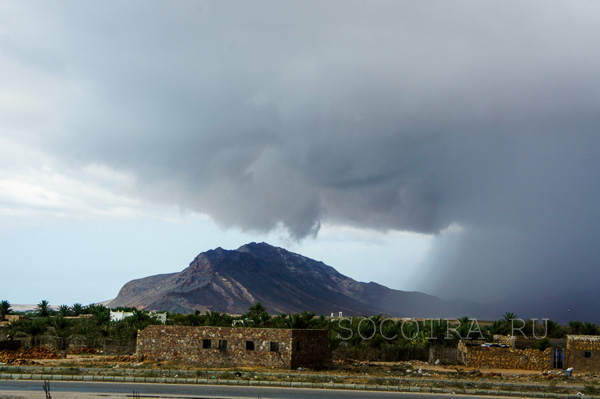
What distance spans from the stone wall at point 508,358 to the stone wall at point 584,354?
4.69 ft

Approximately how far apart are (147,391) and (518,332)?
51.9 meters

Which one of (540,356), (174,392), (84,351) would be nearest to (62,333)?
(84,351)

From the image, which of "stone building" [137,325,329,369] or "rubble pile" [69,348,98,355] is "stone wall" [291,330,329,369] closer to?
"stone building" [137,325,329,369]

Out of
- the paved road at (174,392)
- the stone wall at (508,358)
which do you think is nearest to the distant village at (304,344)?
the stone wall at (508,358)

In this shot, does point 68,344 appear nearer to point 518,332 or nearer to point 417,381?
point 417,381

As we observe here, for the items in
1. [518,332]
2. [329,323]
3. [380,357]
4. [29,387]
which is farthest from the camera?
[518,332]

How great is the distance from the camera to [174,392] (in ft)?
84.8

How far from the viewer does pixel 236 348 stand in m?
37.2

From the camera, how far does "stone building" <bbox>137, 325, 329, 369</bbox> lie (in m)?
36.5

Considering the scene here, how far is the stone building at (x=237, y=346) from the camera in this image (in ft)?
120

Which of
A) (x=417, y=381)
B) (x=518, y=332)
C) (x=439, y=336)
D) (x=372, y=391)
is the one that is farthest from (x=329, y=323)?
(x=372, y=391)

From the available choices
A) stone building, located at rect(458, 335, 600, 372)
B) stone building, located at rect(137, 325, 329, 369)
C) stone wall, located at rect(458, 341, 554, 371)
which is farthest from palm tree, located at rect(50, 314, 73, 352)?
stone wall, located at rect(458, 341, 554, 371)

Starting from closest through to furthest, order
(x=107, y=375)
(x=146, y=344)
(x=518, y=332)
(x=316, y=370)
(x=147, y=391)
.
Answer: (x=147, y=391)
(x=107, y=375)
(x=316, y=370)
(x=146, y=344)
(x=518, y=332)

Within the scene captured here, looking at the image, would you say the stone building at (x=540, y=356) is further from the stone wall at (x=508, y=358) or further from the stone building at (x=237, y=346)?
the stone building at (x=237, y=346)
